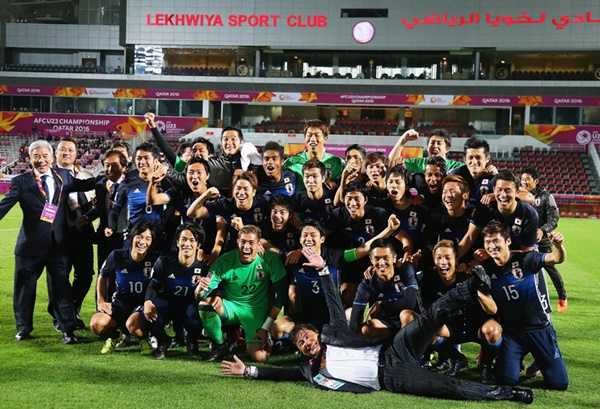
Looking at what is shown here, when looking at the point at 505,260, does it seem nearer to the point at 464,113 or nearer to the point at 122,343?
the point at 122,343

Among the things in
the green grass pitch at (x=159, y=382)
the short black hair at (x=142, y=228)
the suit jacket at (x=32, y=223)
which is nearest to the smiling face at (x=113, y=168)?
the suit jacket at (x=32, y=223)

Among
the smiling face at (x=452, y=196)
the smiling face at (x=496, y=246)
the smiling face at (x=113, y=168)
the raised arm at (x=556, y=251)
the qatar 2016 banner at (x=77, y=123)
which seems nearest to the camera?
the raised arm at (x=556, y=251)

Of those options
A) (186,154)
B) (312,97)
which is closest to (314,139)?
(186,154)

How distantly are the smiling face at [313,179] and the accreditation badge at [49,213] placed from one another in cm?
267

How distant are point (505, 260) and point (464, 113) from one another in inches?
1614

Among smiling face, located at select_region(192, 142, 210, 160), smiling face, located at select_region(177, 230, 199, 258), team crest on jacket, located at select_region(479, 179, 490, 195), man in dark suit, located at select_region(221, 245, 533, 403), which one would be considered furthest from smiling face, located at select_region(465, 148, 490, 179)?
smiling face, located at select_region(192, 142, 210, 160)

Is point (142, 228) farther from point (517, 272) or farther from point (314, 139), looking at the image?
point (517, 272)

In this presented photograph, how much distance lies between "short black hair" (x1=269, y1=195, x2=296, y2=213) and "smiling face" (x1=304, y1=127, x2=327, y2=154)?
111 centimetres

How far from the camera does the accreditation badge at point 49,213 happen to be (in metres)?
7.30

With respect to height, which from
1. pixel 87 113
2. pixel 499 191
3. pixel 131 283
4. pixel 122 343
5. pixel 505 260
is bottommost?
pixel 122 343

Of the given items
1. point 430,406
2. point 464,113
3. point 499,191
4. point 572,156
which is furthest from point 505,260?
point 464,113

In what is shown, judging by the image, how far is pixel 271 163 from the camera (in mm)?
7535

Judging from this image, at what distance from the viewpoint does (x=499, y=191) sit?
643 centimetres

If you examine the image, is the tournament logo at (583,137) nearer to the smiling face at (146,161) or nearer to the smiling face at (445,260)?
the smiling face at (445,260)
